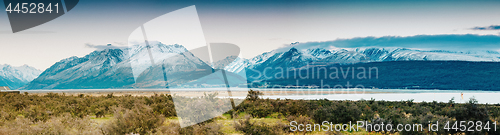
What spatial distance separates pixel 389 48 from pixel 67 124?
16693 cm

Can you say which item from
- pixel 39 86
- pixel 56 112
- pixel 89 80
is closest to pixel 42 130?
pixel 56 112

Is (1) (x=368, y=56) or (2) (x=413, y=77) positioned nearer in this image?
(2) (x=413, y=77)

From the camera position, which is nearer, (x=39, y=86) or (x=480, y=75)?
(x=480, y=75)

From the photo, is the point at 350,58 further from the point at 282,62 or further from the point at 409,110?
the point at 409,110

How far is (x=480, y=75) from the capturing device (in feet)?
269

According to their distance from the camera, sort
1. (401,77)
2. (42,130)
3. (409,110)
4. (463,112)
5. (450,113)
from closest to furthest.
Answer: (42,130), (463,112), (450,113), (409,110), (401,77)

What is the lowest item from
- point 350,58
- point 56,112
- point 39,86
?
point 39,86

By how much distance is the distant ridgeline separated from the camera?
8169cm

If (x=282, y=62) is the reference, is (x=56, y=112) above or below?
above

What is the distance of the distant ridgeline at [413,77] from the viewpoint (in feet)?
268

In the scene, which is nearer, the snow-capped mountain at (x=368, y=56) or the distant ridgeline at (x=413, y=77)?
the distant ridgeline at (x=413, y=77)

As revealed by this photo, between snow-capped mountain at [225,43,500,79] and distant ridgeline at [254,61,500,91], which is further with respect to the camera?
snow-capped mountain at [225,43,500,79]

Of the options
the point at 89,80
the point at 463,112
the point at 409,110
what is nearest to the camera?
the point at 463,112

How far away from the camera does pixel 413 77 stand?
89.5 meters
